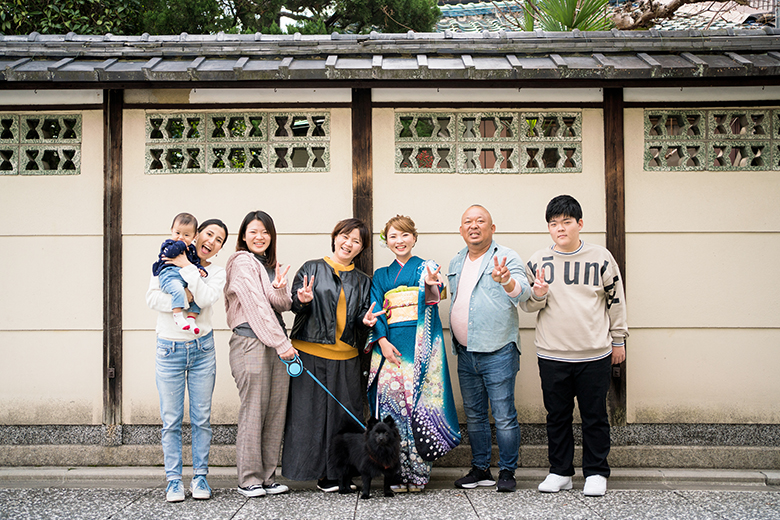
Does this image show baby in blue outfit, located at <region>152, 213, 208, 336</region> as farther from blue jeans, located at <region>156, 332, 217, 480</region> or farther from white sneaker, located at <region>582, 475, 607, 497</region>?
white sneaker, located at <region>582, 475, 607, 497</region>

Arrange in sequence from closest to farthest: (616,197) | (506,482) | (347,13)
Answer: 1. (506,482)
2. (616,197)
3. (347,13)

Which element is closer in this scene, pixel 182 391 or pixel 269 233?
pixel 182 391

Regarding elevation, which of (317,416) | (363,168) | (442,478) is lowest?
(442,478)

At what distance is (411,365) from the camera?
3998mm

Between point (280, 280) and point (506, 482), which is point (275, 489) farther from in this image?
point (506, 482)

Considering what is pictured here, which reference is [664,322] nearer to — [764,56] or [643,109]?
[643,109]

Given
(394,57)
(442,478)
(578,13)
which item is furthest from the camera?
(578,13)

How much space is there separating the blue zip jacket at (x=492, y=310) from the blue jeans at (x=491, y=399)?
0.30 feet

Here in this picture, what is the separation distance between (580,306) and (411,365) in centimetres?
136

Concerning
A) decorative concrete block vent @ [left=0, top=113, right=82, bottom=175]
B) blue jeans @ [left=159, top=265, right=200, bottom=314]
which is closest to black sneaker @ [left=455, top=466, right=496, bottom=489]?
blue jeans @ [left=159, top=265, right=200, bottom=314]

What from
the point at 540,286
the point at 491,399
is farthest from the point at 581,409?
the point at 540,286

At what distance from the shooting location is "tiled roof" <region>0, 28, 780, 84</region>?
4188mm

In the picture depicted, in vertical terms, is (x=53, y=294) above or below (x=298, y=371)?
above

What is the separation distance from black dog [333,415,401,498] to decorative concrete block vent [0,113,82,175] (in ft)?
11.2
